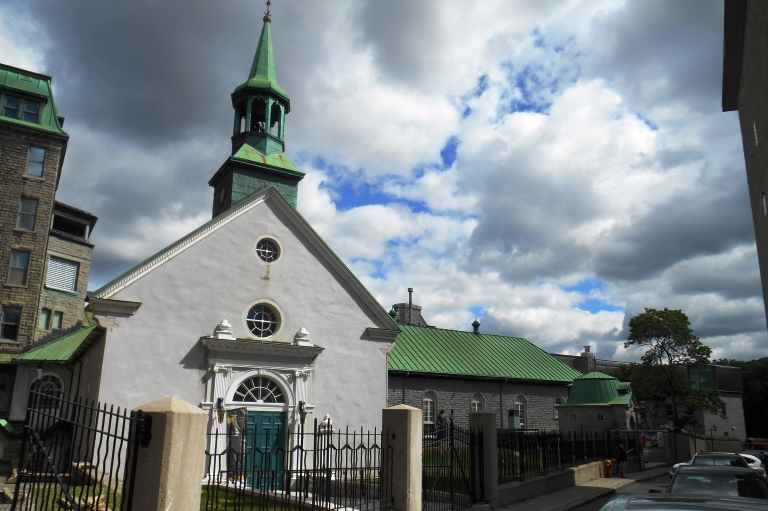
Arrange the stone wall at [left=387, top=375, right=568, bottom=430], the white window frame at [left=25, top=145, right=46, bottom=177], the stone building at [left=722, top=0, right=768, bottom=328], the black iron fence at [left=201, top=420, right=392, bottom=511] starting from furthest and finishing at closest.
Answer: the white window frame at [left=25, top=145, right=46, bottom=177], the stone wall at [left=387, top=375, right=568, bottom=430], the stone building at [left=722, top=0, right=768, bottom=328], the black iron fence at [left=201, top=420, right=392, bottom=511]

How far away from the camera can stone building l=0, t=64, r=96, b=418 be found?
27.8 metres

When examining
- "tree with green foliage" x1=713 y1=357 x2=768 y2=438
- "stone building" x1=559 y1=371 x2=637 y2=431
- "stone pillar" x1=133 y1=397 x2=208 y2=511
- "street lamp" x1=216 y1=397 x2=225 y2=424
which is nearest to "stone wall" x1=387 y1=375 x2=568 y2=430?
"stone building" x1=559 y1=371 x2=637 y2=431

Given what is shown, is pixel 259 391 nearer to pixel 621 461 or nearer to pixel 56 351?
pixel 56 351

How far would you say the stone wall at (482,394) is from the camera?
94.3 feet

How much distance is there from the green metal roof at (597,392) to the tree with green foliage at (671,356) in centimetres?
1088

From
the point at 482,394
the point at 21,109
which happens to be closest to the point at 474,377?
the point at 482,394

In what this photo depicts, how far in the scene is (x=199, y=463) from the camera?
705cm

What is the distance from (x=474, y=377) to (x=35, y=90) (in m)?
27.8

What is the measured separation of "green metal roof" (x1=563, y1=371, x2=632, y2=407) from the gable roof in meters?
16.4

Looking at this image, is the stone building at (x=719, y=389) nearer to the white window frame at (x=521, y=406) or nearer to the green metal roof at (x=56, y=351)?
the white window frame at (x=521, y=406)

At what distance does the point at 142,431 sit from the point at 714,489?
919cm

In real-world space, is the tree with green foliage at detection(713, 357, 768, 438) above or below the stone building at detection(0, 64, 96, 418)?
below

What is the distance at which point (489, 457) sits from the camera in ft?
45.3

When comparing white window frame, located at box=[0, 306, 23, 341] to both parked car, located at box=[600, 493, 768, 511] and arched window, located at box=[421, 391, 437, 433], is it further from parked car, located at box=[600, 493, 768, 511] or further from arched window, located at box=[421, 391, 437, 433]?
parked car, located at box=[600, 493, 768, 511]
